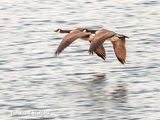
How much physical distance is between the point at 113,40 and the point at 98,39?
1.07m

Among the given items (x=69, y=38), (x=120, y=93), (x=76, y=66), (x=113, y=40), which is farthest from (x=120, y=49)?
(x=120, y=93)

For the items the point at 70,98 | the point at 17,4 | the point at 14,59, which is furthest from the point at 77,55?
the point at 17,4

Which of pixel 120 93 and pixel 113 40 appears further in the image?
pixel 113 40

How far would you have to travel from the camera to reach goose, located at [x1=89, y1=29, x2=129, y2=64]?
20953mm

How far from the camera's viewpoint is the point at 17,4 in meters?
31.2

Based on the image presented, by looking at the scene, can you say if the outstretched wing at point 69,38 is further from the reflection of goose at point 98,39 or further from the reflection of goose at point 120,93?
the reflection of goose at point 120,93

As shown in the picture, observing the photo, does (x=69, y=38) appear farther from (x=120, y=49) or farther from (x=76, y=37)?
(x=120, y=49)

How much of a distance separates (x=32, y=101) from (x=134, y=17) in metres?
10.3

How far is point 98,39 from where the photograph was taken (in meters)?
21.0

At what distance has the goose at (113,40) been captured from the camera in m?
21.0

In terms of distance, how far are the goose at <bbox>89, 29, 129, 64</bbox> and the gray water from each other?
358 millimetres

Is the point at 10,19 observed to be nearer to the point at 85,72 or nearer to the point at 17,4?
the point at 17,4

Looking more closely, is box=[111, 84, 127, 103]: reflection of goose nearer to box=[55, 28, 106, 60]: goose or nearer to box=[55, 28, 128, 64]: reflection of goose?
box=[55, 28, 128, 64]: reflection of goose

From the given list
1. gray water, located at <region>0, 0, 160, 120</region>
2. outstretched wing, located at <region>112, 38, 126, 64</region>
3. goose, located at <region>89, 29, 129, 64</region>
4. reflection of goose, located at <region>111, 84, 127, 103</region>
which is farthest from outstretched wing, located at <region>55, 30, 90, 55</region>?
reflection of goose, located at <region>111, 84, 127, 103</region>
